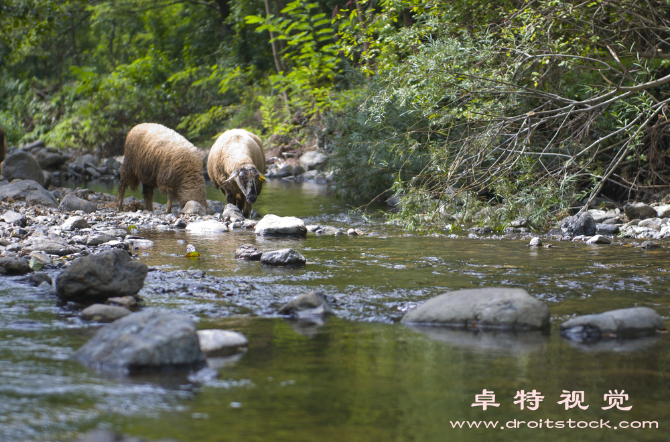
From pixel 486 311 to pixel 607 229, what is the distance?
5.45 metres

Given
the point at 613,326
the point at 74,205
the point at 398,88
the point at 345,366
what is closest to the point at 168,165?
the point at 74,205

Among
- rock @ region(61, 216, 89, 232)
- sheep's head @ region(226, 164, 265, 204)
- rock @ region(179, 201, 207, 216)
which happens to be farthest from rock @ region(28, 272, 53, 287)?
rock @ region(179, 201, 207, 216)

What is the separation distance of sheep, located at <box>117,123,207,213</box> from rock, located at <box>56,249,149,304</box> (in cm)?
696

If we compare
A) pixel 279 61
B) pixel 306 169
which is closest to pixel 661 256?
pixel 306 169

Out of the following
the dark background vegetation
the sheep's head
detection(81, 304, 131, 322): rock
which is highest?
the dark background vegetation

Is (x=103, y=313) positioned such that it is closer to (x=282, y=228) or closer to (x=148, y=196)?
(x=282, y=228)

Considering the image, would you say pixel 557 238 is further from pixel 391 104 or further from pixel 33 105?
pixel 33 105

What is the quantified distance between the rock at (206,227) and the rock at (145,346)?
20.1 ft

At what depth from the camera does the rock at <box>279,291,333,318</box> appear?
4.51 m

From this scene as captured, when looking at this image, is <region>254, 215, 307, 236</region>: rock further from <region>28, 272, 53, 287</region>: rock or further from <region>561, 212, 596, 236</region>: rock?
<region>28, 272, 53, 287</region>: rock

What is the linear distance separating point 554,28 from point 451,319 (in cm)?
636

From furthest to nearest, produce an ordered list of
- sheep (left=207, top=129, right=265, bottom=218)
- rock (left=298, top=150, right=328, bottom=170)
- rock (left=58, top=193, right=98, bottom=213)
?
1. rock (left=298, top=150, right=328, bottom=170)
2. rock (left=58, top=193, right=98, bottom=213)
3. sheep (left=207, top=129, right=265, bottom=218)

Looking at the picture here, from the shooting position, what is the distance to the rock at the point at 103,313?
4242 mm

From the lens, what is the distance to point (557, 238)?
852 cm
